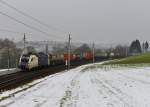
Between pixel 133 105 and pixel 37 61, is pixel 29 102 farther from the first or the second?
pixel 37 61

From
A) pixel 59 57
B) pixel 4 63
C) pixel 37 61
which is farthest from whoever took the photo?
pixel 59 57

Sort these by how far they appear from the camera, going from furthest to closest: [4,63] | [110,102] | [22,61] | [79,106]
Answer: [4,63], [22,61], [110,102], [79,106]

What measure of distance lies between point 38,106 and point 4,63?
7693 cm

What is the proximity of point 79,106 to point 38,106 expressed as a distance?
1.81 meters

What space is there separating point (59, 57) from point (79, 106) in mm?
87629

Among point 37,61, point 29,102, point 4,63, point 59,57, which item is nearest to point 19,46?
point 59,57

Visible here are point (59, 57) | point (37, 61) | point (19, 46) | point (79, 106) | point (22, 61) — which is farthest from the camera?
point (19, 46)

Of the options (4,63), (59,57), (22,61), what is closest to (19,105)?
(22,61)

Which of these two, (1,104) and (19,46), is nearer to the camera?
(1,104)

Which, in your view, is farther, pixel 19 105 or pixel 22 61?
pixel 22 61

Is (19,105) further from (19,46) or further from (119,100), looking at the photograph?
(19,46)

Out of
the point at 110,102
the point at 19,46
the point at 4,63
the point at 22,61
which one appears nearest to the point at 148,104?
the point at 110,102

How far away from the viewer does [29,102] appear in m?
17.7

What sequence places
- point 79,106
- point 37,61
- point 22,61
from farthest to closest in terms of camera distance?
point 37,61
point 22,61
point 79,106
